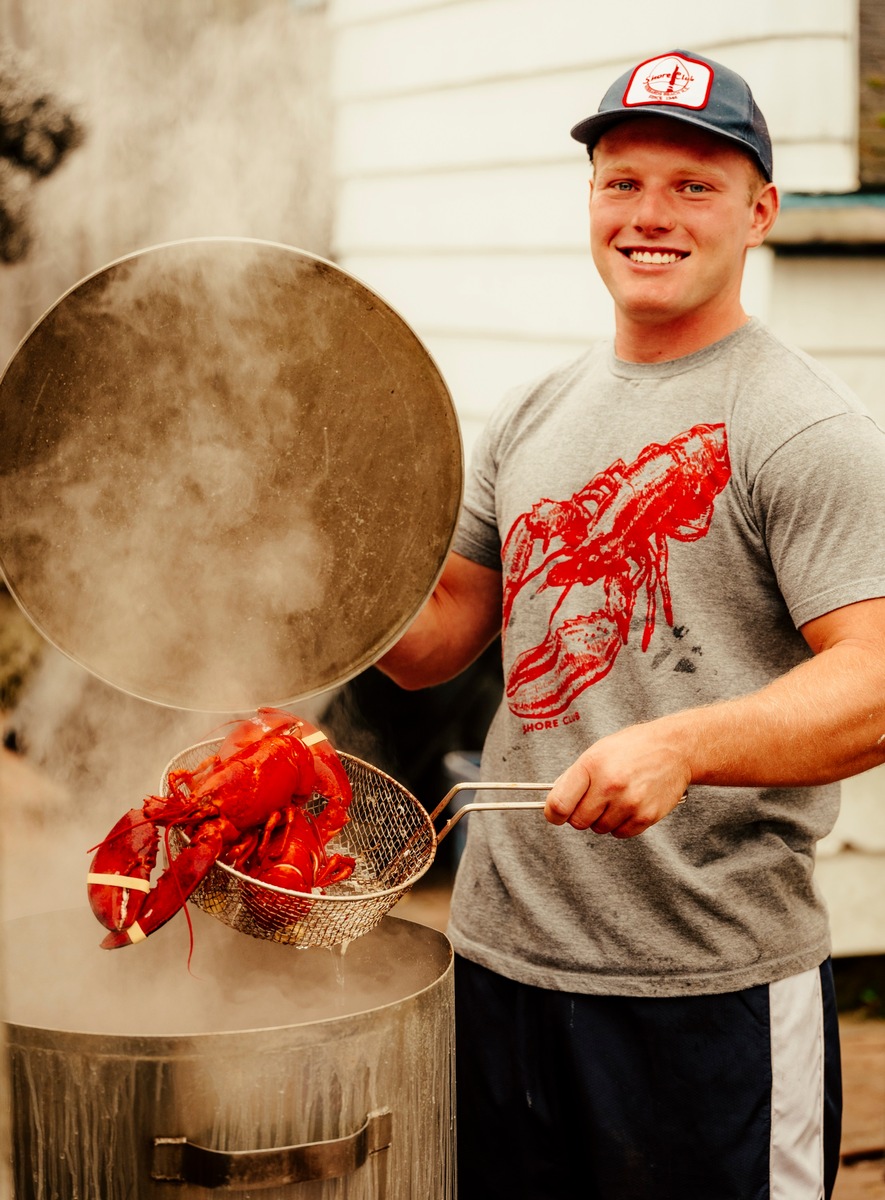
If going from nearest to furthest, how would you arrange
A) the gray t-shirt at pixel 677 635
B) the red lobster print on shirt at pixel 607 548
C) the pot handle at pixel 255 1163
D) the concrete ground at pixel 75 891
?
1. the pot handle at pixel 255 1163
2. the gray t-shirt at pixel 677 635
3. the red lobster print on shirt at pixel 607 548
4. the concrete ground at pixel 75 891

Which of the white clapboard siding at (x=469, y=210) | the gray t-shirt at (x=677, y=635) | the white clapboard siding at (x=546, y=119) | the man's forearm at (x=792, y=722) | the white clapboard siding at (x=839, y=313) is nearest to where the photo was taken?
the man's forearm at (x=792, y=722)

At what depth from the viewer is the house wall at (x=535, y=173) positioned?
3.76 m

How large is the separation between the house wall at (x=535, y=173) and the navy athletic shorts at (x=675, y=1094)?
2.11 metres

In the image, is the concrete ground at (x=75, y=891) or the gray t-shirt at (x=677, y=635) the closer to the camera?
the gray t-shirt at (x=677, y=635)

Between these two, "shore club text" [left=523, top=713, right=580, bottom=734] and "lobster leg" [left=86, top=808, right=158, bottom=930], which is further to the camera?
"shore club text" [left=523, top=713, right=580, bottom=734]

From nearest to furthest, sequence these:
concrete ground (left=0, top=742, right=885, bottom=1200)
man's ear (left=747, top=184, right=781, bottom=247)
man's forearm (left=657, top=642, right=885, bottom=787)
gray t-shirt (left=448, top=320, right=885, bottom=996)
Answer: man's forearm (left=657, top=642, right=885, bottom=787) < gray t-shirt (left=448, top=320, right=885, bottom=996) < man's ear (left=747, top=184, right=781, bottom=247) < concrete ground (left=0, top=742, right=885, bottom=1200)

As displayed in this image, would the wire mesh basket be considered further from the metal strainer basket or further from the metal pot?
the metal pot

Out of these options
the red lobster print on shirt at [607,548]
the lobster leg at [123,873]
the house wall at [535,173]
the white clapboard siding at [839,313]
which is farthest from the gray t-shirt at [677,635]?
the house wall at [535,173]

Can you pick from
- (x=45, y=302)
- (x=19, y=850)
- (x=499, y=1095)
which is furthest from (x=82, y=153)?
(x=499, y=1095)

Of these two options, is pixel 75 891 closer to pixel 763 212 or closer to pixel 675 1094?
pixel 675 1094

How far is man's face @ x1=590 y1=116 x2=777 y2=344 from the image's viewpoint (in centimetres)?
222

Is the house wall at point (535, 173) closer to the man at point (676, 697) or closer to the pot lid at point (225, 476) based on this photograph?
the man at point (676, 697)

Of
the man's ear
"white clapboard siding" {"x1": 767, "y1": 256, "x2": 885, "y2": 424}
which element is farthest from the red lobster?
"white clapboard siding" {"x1": 767, "y1": 256, "x2": 885, "y2": 424}

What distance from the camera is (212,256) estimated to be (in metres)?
1.91
